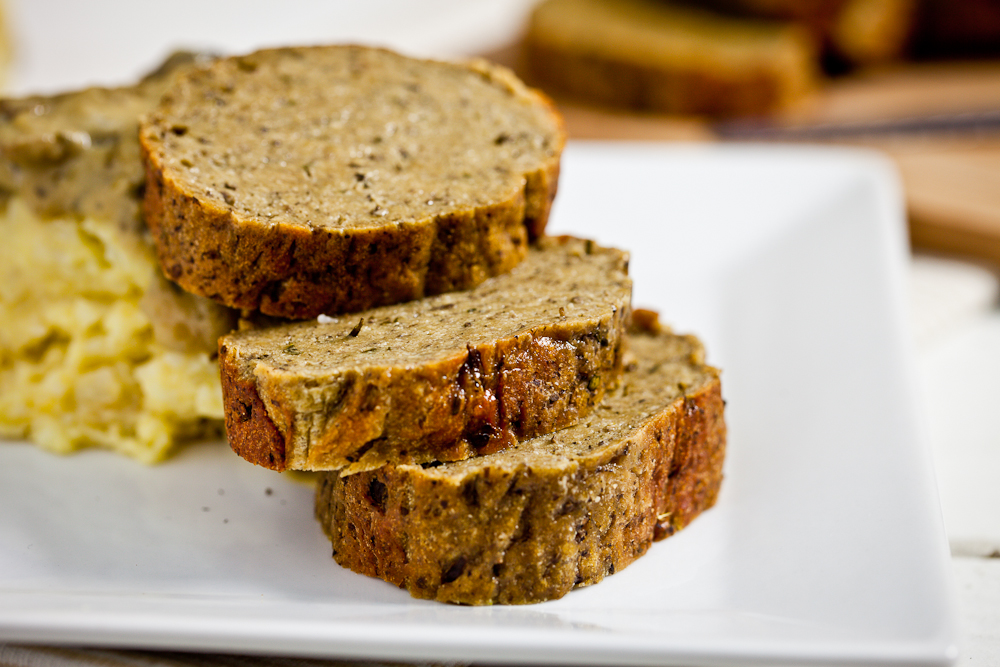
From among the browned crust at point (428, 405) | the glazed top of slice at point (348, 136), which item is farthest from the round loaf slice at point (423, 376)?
the glazed top of slice at point (348, 136)

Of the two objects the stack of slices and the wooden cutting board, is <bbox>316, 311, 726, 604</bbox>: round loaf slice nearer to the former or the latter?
the stack of slices

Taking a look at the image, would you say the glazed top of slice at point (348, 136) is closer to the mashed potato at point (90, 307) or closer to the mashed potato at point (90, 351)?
the mashed potato at point (90, 307)

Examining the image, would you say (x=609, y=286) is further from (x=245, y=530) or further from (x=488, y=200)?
(x=245, y=530)

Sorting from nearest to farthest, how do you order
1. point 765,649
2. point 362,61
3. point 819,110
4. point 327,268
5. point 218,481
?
point 765,649, point 327,268, point 218,481, point 362,61, point 819,110

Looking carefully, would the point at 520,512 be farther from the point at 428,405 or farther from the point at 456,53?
the point at 456,53

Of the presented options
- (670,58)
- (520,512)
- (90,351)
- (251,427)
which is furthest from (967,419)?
(670,58)

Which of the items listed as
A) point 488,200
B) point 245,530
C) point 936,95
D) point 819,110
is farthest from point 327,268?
point 936,95
